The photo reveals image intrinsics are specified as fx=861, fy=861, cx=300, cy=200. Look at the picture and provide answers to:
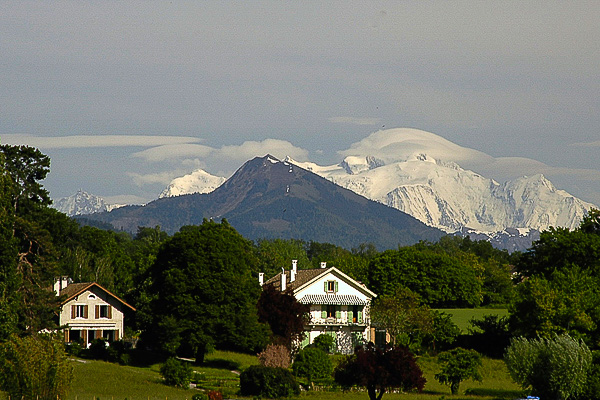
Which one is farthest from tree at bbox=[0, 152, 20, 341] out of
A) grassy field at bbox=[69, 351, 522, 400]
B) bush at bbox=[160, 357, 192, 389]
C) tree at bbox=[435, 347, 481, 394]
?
tree at bbox=[435, 347, 481, 394]

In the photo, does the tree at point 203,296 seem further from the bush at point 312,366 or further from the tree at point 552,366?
the tree at point 552,366

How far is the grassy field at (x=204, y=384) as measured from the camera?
4831cm

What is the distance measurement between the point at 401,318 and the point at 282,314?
13.5m

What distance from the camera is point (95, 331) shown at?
77500 mm

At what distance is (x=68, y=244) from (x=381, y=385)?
48.4 m

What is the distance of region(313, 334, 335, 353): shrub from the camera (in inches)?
3034


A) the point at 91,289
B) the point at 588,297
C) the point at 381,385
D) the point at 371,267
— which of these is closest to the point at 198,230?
the point at 91,289

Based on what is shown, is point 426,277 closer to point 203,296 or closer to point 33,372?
point 203,296

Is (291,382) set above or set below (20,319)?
below

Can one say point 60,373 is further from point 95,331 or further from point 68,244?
point 68,244

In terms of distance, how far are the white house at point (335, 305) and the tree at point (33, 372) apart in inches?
1793

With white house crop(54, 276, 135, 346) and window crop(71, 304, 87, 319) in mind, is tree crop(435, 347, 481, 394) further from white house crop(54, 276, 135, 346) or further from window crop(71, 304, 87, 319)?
window crop(71, 304, 87, 319)

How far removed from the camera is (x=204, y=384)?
5416 centimetres

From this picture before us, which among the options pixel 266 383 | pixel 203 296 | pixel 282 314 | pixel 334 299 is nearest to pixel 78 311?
pixel 203 296
